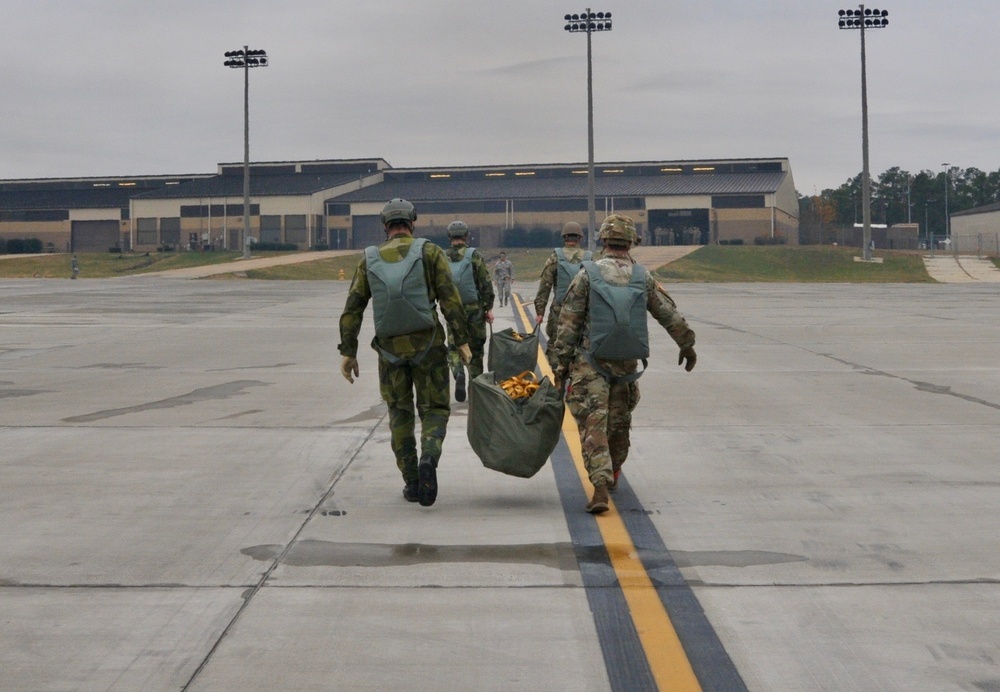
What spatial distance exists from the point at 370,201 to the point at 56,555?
93.1m

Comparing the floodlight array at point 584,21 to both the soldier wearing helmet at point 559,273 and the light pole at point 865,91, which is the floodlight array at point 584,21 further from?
the soldier wearing helmet at point 559,273

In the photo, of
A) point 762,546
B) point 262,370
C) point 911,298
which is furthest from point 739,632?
point 911,298

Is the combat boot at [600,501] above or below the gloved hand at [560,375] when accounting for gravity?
below

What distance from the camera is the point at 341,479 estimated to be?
876 centimetres

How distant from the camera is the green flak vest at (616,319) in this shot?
7535 mm

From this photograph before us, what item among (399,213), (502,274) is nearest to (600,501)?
(399,213)

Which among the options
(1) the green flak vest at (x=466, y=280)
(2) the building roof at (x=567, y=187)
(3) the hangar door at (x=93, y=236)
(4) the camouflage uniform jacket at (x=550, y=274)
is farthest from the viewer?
(3) the hangar door at (x=93, y=236)

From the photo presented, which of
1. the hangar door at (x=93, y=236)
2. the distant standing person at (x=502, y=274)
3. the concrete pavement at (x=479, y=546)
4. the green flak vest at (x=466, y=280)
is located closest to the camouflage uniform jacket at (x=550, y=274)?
the green flak vest at (x=466, y=280)

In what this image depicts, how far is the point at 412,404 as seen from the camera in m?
7.82

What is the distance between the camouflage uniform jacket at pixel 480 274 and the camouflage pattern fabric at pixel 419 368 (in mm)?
4468

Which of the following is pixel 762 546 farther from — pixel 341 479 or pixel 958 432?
pixel 958 432

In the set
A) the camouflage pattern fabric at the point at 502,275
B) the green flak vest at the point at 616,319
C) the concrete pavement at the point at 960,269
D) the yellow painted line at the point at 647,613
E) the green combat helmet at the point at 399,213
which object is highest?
the concrete pavement at the point at 960,269

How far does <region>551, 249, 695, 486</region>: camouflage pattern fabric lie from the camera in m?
7.60

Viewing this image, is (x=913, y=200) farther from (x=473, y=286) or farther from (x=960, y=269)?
(x=473, y=286)
